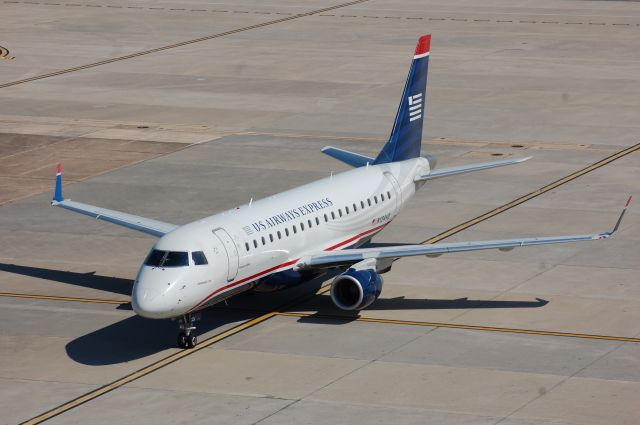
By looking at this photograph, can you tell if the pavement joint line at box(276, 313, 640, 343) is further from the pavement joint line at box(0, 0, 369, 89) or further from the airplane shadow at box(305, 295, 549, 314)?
the pavement joint line at box(0, 0, 369, 89)

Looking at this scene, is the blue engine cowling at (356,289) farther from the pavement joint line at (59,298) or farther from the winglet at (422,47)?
the winglet at (422,47)

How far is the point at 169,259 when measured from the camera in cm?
3806

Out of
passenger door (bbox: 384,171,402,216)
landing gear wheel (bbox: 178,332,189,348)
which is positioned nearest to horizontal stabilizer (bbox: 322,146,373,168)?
passenger door (bbox: 384,171,402,216)

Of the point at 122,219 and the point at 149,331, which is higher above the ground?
the point at 122,219

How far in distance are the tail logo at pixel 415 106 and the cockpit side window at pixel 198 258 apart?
14.7 meters

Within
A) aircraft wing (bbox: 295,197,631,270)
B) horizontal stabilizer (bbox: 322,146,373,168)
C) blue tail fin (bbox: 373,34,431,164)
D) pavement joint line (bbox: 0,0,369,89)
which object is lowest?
aircraft wing (bbox: 295,197,631,270)

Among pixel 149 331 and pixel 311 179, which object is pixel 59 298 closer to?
pixel 149 331

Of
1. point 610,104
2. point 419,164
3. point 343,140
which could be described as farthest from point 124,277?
point 610,104

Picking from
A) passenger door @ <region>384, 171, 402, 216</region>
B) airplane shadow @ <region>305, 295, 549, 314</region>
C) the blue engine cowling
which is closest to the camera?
the blue engine cowling

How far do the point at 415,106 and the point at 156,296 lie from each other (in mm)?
17311

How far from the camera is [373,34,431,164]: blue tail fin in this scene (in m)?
49.7

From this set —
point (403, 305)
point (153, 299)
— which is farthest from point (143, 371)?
point (403, 305)

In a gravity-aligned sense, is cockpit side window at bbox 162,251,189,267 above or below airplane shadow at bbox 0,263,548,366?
above

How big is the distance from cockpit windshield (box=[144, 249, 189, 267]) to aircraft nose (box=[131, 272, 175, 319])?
0.77m
